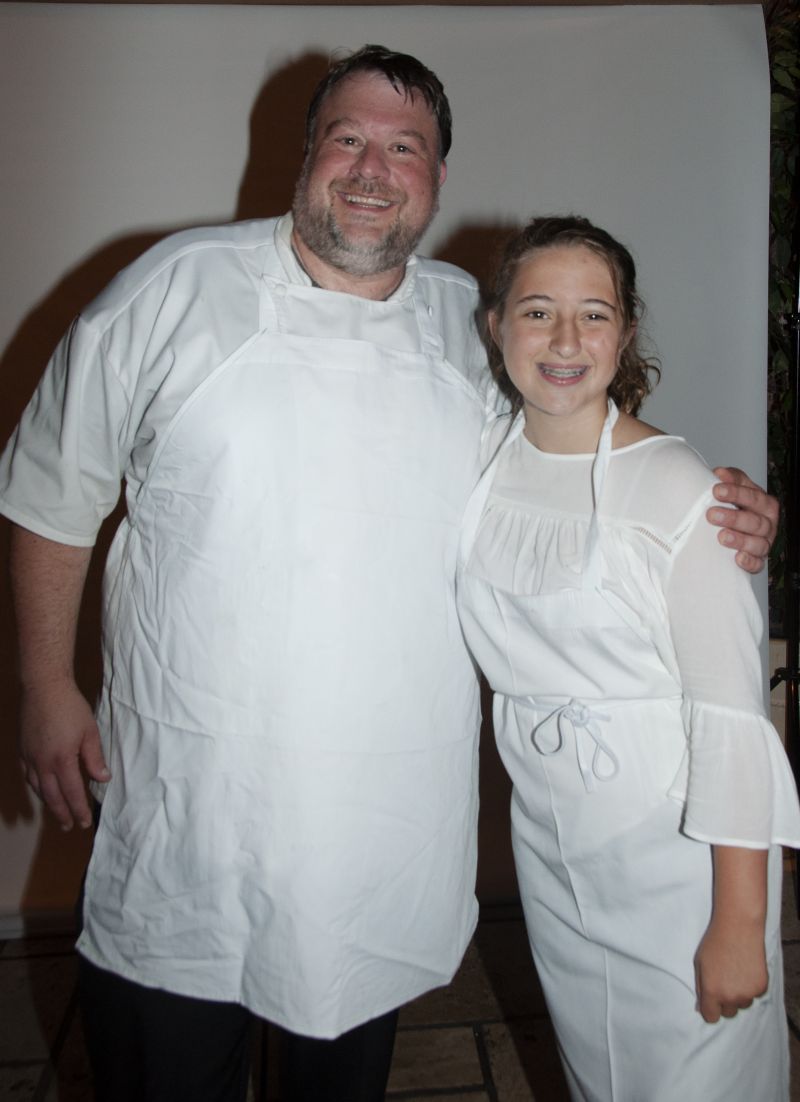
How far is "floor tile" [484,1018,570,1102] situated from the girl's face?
4.62 feet

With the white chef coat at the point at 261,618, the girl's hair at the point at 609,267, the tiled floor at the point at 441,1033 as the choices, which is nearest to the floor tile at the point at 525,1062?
the tiled floor at the point at 441,1033

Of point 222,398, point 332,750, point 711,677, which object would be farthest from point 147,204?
point 711,677

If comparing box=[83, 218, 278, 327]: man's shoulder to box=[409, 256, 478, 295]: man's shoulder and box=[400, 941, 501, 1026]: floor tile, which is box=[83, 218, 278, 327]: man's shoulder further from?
box=[400, 941, 501, 1026]: floor tile

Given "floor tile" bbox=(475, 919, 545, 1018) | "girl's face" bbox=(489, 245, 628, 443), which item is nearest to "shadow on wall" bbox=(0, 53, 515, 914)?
"floor tile" bbox=(475, 919, 545, 1018)

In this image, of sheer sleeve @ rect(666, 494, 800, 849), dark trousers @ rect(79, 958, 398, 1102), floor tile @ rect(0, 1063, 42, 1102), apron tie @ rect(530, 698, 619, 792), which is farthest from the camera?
floor tile @ rect(0, 1063, 42, 1102)

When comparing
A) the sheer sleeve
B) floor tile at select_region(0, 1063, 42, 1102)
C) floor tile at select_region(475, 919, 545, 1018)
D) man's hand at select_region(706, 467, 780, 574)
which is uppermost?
man's hand at select_region(706, 467, 780, 574)

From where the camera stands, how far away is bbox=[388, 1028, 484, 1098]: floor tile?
6.10 feet

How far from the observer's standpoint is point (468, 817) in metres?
1.38

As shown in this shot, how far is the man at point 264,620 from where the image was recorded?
3.95 feet

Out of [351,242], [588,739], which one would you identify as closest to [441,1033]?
[588,739]

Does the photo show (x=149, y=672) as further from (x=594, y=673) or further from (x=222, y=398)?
(x=594, y=673)

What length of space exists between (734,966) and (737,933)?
0.04m

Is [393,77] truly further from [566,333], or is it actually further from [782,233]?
[782,233]

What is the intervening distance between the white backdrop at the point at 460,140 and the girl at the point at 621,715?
3.20ft
